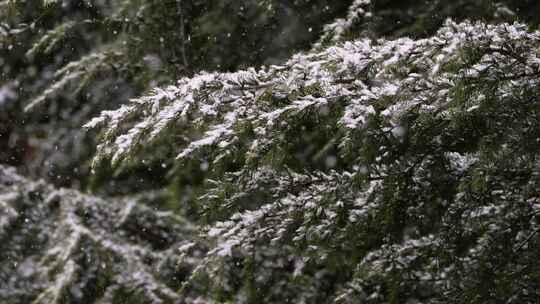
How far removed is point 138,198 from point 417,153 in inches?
117

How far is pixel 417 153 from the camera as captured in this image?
1.91m

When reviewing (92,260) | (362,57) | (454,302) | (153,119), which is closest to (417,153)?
(362,57)

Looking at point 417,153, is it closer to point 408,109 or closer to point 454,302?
point 408,109

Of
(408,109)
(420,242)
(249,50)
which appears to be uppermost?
(249,50)

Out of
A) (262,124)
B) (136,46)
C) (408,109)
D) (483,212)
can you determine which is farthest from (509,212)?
(136,46)

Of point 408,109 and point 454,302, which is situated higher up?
point 408,109

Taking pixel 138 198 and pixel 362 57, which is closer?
pixel 362 57

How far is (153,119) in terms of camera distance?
1.84 m

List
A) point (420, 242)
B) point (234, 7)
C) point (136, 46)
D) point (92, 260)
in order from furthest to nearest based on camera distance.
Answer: point (92, 260), point (136, 46), point (234, 7), point (420, 242)

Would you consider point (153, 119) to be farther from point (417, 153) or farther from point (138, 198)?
point (138, 198)

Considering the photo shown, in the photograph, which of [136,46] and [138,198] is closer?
[136,46]

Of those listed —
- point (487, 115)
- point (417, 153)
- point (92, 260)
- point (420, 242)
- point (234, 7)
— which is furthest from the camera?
point (92, 260)

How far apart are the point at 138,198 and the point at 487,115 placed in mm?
3200

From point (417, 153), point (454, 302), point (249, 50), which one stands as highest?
point (249, 50)
